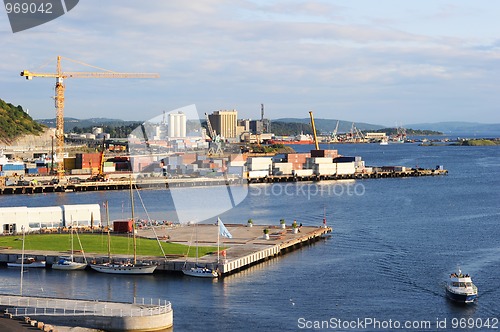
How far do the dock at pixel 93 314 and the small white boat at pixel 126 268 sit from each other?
476 cm

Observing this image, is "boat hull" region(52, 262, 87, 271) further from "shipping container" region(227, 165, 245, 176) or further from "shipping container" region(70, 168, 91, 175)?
"shipping container" region(70, 168, 91, 175)

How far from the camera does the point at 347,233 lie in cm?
3100

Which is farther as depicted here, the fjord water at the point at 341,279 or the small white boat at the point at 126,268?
the small white boat at the point at 126,268

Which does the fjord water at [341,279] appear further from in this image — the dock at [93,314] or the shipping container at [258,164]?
the shipping container at [258,164]

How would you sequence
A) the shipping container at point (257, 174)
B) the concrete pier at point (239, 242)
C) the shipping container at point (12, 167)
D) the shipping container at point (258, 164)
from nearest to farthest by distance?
1. the concrete pier at point (239, 242)
2. the shipping container at point (257, 174)
3. the shipping container at point (12, 167)
4. the shipping container at point (258, 164)

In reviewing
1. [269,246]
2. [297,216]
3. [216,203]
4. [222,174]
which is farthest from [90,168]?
[269,246]

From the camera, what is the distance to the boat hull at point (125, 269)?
2239 centimetres

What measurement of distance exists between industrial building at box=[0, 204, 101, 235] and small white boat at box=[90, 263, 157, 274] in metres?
6.29

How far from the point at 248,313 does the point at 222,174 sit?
43.0 meters

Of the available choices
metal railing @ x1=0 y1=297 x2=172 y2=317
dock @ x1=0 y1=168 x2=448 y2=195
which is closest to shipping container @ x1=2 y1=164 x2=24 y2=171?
dock @ x1=0 y1=168 x2=448 y2=195

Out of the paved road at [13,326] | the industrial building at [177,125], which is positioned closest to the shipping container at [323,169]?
the paved road at [13,326]

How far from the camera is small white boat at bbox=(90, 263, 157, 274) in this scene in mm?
22391

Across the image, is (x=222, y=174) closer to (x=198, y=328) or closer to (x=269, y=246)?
(x=269, y=246)

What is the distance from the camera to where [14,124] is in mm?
92875
